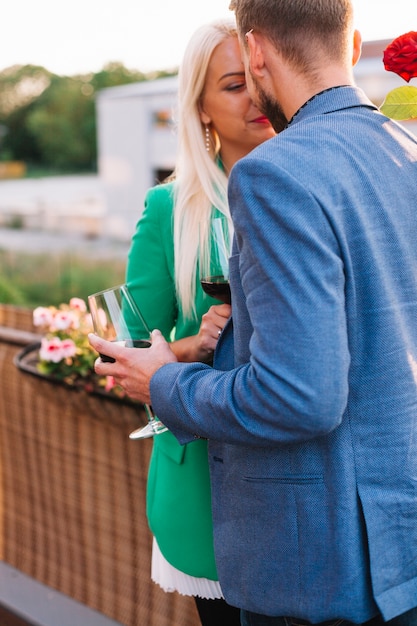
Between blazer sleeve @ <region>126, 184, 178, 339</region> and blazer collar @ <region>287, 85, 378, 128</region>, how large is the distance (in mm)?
528

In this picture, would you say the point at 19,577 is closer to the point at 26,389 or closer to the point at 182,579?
the point at 26,389

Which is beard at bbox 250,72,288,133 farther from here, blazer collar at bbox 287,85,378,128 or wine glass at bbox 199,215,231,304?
wine glass at bbox 199,215,231,304

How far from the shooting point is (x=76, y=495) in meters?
2.41

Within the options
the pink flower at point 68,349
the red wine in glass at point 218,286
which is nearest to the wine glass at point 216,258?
the red wine in glass at point 218,286

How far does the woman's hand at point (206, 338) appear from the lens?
1.38 metres

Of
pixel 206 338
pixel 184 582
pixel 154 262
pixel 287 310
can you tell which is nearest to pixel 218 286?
pixel 206 338

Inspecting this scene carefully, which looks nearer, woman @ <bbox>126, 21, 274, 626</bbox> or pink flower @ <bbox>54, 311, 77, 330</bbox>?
woman @ <bbox>126, 21, 274, 626</bbox>

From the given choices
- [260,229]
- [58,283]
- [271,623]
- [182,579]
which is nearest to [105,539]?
[182,579]

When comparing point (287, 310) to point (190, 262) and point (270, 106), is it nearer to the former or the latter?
point (270, 106)

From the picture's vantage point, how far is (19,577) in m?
2.71

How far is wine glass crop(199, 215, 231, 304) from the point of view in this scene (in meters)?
1.31

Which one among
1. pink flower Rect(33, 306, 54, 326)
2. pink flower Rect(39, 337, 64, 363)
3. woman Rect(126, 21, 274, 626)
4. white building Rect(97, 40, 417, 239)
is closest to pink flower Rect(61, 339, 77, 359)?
pink flower Rect(39, 337, 64, 363)

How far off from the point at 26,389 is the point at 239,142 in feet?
4.28

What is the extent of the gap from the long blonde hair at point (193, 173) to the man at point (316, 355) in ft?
1.25
